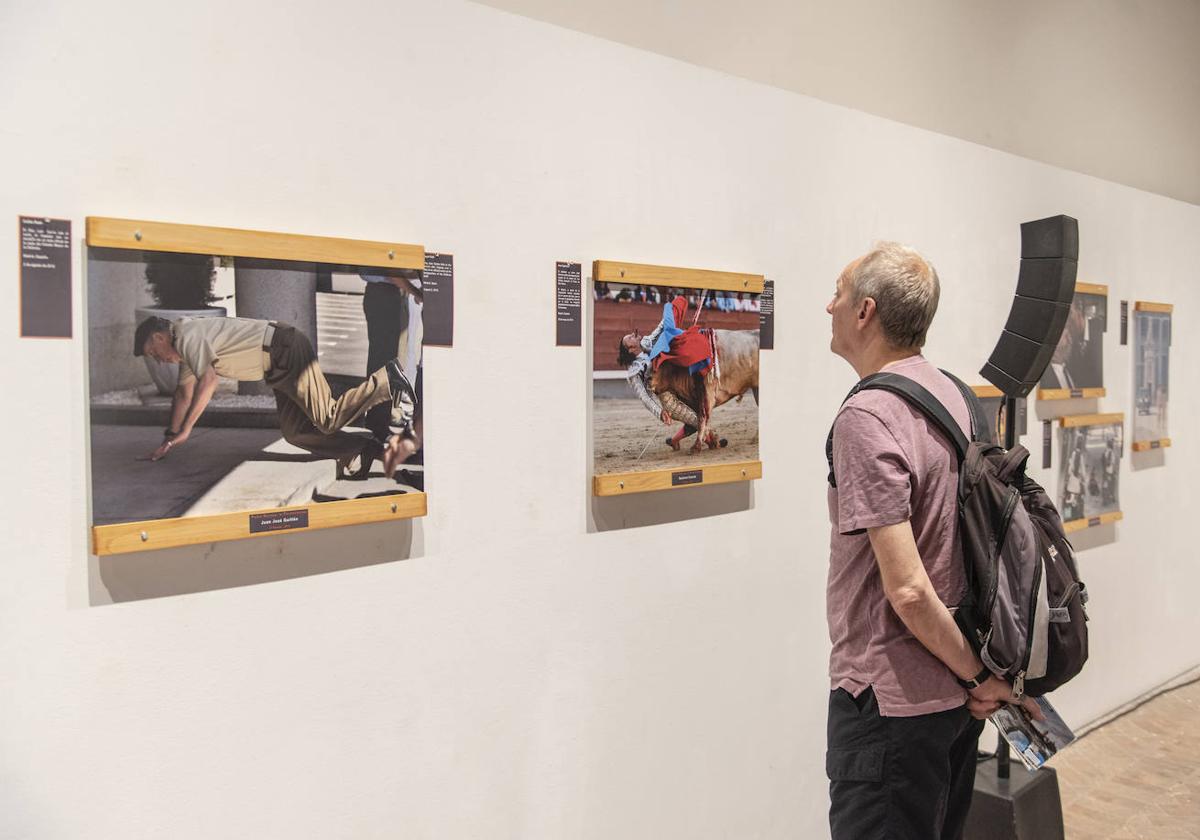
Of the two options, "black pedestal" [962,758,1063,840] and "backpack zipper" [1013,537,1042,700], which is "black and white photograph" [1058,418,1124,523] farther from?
"backpack zipper" [1013,537,1042,700]

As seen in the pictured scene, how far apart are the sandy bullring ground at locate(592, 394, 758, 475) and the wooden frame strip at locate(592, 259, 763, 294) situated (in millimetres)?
365

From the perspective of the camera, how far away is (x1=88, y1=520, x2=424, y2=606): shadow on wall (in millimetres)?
2020

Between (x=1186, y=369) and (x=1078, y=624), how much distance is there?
4.68 metres

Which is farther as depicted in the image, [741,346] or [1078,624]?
[741,346]

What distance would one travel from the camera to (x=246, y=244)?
2115 mm

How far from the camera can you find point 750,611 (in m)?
3.39

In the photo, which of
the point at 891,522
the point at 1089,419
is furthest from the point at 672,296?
the point at 1089,419

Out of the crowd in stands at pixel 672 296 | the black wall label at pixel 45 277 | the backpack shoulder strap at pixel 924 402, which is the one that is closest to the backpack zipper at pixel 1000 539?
the backpack shoulder strap at pixel 924 402

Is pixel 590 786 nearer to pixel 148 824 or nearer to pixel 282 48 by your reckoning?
pixel 148 824

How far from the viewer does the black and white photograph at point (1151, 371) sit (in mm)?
5469

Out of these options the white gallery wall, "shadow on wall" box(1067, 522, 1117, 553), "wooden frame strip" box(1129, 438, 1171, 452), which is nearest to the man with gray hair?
the white gallery wall

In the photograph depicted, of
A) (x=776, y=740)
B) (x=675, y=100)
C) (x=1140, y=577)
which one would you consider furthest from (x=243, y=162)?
(x=1140, y=577)

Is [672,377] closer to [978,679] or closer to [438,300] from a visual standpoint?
[438,300]

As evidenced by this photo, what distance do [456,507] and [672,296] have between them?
3.25ft
